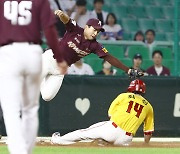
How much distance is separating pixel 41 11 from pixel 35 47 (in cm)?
33

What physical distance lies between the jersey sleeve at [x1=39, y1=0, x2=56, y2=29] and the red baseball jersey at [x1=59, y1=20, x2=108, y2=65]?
4131 mm

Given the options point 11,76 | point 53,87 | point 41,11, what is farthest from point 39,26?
point 53,87

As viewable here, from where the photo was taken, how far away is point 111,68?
1421 centimetres

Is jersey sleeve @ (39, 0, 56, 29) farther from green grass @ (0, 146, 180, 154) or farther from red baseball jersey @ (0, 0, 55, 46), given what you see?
green grass @ (0, 146, 180, 154)

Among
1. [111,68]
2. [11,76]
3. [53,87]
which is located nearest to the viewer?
[11,76]

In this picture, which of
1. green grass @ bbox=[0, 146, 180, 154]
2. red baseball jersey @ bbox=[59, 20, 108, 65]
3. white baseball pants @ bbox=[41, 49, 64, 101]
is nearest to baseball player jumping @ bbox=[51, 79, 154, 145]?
green grass @ bbox=[0, 146, 180, 154]

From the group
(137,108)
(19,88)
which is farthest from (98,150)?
(19,88)

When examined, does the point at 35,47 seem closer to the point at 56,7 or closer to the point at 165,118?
the point at 165,118

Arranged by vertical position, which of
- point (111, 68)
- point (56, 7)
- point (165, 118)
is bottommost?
point (165, 118)

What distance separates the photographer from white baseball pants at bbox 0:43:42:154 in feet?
19.8

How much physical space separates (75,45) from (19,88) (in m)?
4.36

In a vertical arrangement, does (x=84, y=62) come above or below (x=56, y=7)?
below

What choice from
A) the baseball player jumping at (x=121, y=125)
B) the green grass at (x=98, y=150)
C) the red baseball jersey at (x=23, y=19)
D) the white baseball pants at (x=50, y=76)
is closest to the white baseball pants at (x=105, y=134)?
the baseball player jumping at (x=121, y=125)

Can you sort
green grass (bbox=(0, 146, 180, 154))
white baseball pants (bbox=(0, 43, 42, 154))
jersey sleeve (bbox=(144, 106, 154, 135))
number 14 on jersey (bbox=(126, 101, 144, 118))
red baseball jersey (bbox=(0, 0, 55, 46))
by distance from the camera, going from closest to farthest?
white baseball pants (bbox=(0, 43, 42, 154))
red baseball jersey (bbox=(0, 0, 55, 46))
green grass (bbox=(0, 146, 180, 154))
number 14 on jersey (bbox=(126, 101, 144, 118))
jersey sleeve (bbox=(144, 106, 154, 135))
